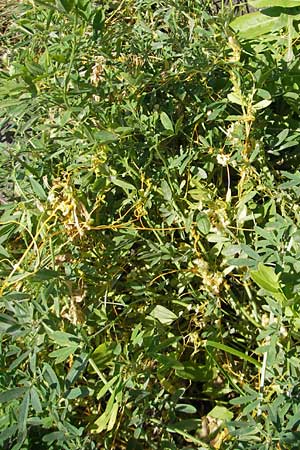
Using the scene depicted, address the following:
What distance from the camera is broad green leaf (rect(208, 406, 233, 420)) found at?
1.45 metres

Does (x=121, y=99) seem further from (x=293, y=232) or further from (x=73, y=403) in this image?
(x=73, y=403)

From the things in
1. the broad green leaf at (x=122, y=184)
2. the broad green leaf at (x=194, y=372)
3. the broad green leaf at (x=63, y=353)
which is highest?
the broad green leaf at (x=122, y=184)

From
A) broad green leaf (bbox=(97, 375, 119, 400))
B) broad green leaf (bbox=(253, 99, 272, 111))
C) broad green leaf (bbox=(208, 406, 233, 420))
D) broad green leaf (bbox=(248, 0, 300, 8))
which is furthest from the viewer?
broad green leaf (bbox=(248, 0, 300, 8))

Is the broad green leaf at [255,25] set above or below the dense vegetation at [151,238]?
above

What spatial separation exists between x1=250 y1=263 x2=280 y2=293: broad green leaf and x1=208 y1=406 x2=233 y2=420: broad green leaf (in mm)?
265

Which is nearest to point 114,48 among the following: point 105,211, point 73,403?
point 105,211

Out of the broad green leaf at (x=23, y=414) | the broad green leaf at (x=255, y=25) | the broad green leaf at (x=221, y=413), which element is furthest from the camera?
the broad green leaf at (x=255, y=25)

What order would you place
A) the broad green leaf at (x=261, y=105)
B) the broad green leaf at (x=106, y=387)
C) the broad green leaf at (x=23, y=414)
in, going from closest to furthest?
the broad green leaf at (x=23, y=414) → the broad green leaf at (x=106, y=387) → the broad green leaf at (x=261, y=105)

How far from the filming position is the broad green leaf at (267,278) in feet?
4.49

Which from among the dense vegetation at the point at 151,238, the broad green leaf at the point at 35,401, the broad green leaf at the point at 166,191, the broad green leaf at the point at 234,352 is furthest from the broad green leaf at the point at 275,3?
the broad green leaf at the point at 35,401

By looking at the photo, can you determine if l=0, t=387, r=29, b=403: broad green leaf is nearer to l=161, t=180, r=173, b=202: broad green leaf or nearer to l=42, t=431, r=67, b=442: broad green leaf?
l=42, t=431, r=67, b=442: broad green leaf

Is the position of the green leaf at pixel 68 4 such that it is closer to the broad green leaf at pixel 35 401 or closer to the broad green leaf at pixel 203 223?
the broad green leaf at pixel 203 223

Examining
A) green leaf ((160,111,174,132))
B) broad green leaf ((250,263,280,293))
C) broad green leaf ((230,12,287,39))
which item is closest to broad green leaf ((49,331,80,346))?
broad green leaf ((250,263,280,293))

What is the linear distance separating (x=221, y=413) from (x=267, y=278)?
0.29 meters
